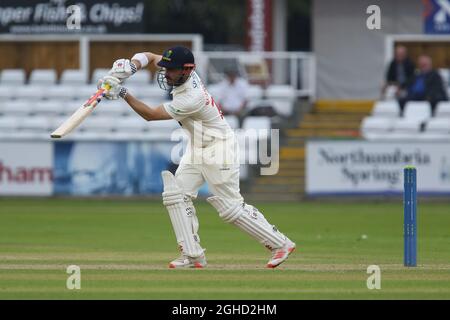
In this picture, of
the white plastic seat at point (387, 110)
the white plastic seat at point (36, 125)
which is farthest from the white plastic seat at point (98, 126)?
the white plastic seat at point (387, 110)

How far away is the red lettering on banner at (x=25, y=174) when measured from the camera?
20.8 metres

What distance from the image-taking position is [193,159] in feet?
33.3

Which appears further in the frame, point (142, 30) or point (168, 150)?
point (142, 30)

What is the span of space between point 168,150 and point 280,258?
10.7 m

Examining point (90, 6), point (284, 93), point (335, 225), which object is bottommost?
point (335, 225)

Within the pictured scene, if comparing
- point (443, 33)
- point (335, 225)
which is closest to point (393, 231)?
point (335, 225)

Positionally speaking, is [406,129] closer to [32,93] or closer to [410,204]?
[32,93]

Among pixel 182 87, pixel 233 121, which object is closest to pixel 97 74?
pixel 233 121

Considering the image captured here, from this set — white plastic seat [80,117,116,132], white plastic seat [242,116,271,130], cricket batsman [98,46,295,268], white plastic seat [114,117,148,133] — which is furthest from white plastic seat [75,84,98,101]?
cricket batsman [98,46,295,268]

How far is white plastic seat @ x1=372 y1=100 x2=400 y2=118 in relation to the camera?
21.8m

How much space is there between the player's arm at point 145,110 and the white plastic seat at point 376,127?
11526 millimetres

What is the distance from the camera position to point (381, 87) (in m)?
24.8

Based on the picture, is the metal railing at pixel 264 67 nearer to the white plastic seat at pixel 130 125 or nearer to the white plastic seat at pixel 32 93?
the white plastic seat at pixel 130 125
